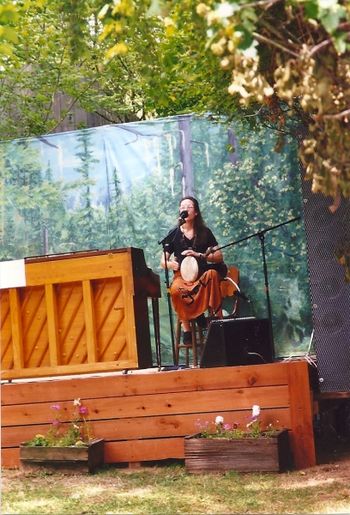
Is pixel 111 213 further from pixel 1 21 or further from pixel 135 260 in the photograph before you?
pixel 1 21

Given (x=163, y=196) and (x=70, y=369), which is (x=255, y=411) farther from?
(x=163, y=196)

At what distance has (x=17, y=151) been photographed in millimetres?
7961

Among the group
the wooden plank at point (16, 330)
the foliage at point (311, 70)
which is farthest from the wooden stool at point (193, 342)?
the foliage at point (311, 70)

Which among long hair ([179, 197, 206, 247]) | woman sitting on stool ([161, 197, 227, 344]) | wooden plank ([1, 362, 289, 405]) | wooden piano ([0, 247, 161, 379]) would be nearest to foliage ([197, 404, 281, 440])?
wooden plank ([1, 362, 289, 405])

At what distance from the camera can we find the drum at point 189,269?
669 cm

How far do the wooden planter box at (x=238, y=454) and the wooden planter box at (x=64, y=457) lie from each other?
0.67 m

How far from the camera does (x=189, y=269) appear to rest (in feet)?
22.0

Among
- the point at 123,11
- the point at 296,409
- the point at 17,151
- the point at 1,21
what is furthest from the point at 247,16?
the point at 17,151

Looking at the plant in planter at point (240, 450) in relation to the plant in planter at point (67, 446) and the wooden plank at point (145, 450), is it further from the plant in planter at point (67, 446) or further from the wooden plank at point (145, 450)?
the plant in planter at point (67, 446)

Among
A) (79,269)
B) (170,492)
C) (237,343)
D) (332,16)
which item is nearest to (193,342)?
(237,343)

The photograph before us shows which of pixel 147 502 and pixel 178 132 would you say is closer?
pixel 147 502

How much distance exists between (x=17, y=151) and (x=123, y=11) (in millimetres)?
4044

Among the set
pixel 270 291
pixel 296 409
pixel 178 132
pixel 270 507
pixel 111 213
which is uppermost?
pixel 178 132

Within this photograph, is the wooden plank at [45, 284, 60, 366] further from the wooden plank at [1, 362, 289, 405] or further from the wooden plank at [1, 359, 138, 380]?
the wooden plank at [1, 362, 289, 405]
